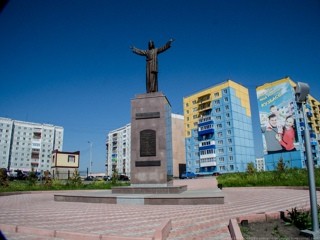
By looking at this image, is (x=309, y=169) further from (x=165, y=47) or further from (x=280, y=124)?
(x=280, y=124)

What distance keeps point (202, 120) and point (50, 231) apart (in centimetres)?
6853

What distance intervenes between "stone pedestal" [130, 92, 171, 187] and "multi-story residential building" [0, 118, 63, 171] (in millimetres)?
92905

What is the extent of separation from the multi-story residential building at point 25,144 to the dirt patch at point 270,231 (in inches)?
4024

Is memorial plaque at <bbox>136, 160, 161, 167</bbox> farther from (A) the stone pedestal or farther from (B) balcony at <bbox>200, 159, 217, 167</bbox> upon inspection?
(B) balcony at <bbox>200, 159, 217, 167</bbox>

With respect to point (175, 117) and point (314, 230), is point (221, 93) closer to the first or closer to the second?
point (175, 117)

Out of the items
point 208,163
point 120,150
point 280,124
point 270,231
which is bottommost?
point 270,231

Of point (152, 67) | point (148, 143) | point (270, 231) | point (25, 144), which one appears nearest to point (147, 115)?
point (148, 143)

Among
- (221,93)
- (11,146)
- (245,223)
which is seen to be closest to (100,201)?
(245,223)

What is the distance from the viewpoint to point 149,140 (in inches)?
579

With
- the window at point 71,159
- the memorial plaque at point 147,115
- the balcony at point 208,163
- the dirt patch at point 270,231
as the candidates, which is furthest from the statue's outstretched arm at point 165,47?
the balcony at point 208,163

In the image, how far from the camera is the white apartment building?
110 m

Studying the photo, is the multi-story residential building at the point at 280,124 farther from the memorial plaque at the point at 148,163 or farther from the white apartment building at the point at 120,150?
the white apartment building at the point at 120,150

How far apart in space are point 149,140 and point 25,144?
10017 centimetres

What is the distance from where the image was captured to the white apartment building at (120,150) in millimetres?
109812
